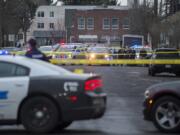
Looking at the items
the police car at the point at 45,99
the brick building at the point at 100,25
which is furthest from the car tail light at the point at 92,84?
the brick building at the point at 100,25

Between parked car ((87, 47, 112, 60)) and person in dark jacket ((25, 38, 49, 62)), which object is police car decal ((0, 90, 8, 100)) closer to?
person in dark jacket ((25, 38, 49, 62))

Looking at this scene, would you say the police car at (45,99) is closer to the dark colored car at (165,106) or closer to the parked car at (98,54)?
the dark colored car at (165,106)

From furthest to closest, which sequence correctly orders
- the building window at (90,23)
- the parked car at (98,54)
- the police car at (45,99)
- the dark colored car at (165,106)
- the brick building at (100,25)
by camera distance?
the building window at (90,23) < the brick building at (100,25) < the parked car at (98,54) < the dark colored car at (165,106) < the police car at (45,99)

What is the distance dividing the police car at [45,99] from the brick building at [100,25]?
107158mm

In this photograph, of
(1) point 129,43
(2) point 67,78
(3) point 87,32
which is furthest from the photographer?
(3) point 87,32

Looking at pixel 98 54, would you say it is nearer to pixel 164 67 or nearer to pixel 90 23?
pixel 164 67

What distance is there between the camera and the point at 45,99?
12.0m

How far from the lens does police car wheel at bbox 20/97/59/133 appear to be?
11.9m

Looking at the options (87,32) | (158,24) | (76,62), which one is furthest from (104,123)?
(87,32)

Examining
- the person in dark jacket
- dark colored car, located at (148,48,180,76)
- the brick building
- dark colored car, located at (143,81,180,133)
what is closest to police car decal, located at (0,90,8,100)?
dark colored car, located at (143,81,180,133)

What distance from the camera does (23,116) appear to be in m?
12.0

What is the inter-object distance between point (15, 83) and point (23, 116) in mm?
641

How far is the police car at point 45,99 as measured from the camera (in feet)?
39.0

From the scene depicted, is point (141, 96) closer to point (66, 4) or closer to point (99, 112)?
point (99, 112)
